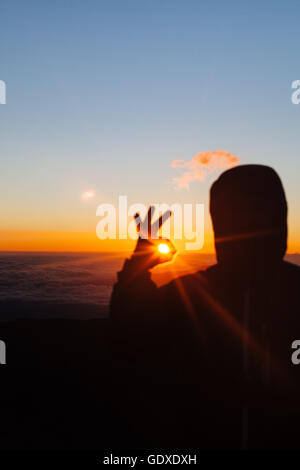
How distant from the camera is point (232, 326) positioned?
8.89 ft

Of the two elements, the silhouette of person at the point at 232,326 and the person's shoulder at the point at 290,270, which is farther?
the person's shoulder at the point at 290,270

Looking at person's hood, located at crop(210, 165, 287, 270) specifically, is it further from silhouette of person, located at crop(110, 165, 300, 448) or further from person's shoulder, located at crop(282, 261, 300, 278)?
person's shoulder, located at crop(282, 261, 300, 278)

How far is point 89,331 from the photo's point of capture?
15.0 metres

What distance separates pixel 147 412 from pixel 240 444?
4204 mm

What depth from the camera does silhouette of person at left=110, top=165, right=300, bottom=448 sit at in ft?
7.94

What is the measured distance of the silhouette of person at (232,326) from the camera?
95.3 inches

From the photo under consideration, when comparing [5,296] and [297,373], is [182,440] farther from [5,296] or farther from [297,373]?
[5,296]

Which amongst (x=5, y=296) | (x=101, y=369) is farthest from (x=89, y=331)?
(x=5, y=296)

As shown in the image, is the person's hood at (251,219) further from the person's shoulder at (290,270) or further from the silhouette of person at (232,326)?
the person's shoulder at (290,270)

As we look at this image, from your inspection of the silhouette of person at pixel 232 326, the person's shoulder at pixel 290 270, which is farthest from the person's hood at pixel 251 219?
the person's shoulder at pixel 290 270

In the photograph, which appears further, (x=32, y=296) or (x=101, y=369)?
(x=32, y=296)

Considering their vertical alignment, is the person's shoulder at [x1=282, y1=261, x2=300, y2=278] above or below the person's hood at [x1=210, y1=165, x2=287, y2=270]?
below

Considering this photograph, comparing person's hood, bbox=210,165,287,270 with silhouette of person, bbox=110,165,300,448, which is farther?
person's hood, bbox=210,165,287,270

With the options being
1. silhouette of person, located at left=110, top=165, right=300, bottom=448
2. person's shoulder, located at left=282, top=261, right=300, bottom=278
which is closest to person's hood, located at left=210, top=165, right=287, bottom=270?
silhouette of person, located at left=110, top=165, right=300, bottom=448
